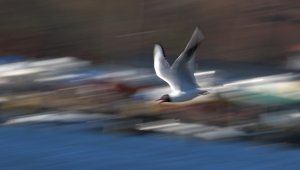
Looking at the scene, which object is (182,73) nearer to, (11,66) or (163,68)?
(163,68)

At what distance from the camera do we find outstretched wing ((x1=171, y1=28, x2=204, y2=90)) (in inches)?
75.3

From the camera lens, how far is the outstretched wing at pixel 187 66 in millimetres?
1912

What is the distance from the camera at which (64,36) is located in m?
7.20

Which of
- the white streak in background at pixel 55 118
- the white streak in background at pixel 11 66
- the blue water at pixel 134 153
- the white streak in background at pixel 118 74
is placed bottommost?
the blue water at pixel 134 153

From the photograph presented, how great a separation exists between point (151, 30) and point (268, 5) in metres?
0.91

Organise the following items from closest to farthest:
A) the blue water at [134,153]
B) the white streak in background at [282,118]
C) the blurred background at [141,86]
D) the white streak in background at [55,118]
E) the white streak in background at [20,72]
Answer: the blue water at [134,153]
the blurred background at [141,86]
the white streak in background at [282,118]
the white streak in background at [55,118]
the white streak in background at [20,72]

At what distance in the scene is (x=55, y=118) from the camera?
3852 mm

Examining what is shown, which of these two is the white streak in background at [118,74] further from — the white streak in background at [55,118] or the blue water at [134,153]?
the blue water at [134,153]

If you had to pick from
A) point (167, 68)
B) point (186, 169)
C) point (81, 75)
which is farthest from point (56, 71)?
point (167, 68)

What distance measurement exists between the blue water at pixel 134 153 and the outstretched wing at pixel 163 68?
926mm

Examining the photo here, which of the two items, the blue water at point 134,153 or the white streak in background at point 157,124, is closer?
the blue water at point 134,153

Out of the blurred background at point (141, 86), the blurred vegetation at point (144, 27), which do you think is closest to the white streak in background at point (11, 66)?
the blurred background at point (141, 86)

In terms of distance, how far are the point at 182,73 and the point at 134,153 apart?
119 centimetres

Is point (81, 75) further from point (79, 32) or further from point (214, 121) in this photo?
point (79, 32)
